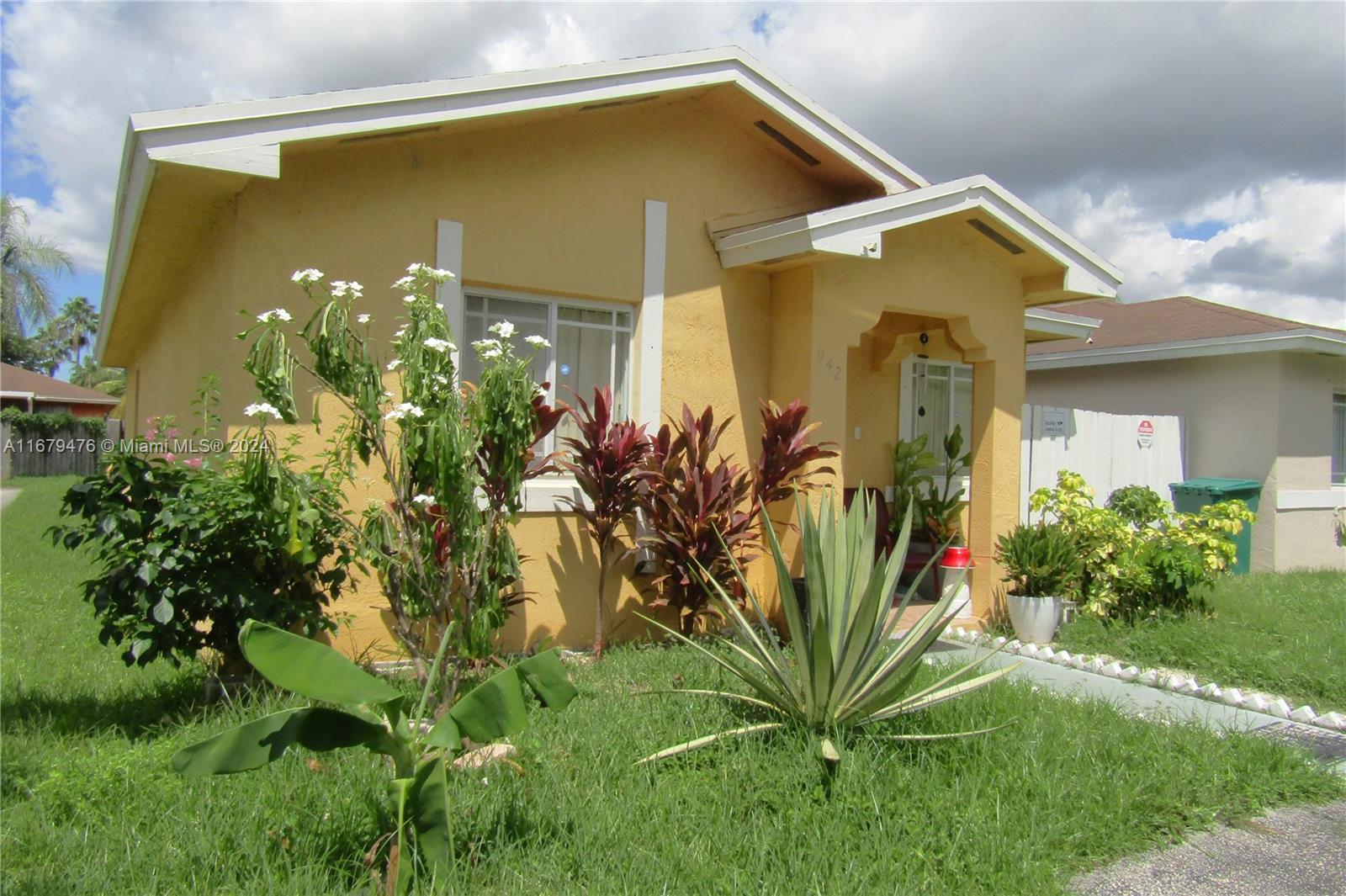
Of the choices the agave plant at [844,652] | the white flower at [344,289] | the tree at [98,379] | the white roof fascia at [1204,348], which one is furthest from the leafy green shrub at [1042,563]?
the tree at [98,379]

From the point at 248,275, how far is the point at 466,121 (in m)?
1.75

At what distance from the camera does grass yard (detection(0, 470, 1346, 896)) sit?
357cm

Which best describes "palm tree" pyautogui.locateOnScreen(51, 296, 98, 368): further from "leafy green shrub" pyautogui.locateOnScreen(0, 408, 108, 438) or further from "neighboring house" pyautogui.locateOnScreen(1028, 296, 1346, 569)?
"neighboring house" pyautogui.locateOnScreen(1028, 296, 1346, 569)

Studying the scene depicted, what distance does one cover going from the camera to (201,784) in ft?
13.7

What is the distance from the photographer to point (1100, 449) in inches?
454

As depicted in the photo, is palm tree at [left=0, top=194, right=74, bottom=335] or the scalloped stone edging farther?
palm tree at [left=0, top=194, right=74, bottom=335]

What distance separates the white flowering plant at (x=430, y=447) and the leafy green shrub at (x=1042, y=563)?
483cm

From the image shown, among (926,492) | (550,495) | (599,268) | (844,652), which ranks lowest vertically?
(844,652)

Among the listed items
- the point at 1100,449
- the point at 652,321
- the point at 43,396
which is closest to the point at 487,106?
the point at 652,321

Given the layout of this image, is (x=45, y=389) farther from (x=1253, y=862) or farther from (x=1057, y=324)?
(x=1253, y=862)

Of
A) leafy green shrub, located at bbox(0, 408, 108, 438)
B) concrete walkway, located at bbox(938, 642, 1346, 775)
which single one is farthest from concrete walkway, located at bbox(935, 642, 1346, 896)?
leafy green shrub, located at bbox(0, 408, 108, 438)

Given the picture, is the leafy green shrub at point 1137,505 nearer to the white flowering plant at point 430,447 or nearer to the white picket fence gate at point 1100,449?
the white picket fence gate at point 1100,449

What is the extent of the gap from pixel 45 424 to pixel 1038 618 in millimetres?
32103

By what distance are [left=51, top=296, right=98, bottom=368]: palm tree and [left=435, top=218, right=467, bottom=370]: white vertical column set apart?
68953 mm
